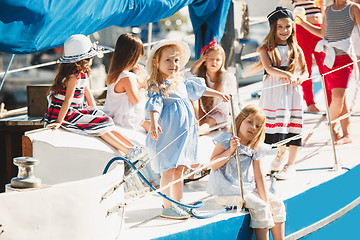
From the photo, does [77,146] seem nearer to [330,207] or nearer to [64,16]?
[64,16]

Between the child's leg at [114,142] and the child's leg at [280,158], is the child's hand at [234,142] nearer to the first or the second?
the child's leg at [114,142]

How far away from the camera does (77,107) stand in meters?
3.96

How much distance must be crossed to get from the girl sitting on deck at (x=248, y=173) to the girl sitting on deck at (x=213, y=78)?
1.03 metres

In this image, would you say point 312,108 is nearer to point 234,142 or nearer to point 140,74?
point 140,74

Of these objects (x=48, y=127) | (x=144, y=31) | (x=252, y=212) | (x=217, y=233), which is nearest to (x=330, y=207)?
(x=252, y=212)

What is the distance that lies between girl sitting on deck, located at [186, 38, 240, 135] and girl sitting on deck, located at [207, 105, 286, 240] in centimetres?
103

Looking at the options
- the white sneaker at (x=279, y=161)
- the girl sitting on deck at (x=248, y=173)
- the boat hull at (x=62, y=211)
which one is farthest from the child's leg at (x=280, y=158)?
the boat hull at (x=62, y=211)

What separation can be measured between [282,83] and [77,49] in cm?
153

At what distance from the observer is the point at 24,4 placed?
3.10 meters

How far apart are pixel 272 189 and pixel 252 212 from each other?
1.54 ft

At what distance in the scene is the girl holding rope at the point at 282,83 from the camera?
4.45 metres

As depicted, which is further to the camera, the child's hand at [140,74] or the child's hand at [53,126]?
the child's hand at [140,74]

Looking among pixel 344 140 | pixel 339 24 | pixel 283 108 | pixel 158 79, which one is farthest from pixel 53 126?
pixel 339 24

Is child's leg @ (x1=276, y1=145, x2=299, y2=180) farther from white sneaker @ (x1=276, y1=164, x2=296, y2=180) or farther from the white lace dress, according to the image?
the white lace dress
